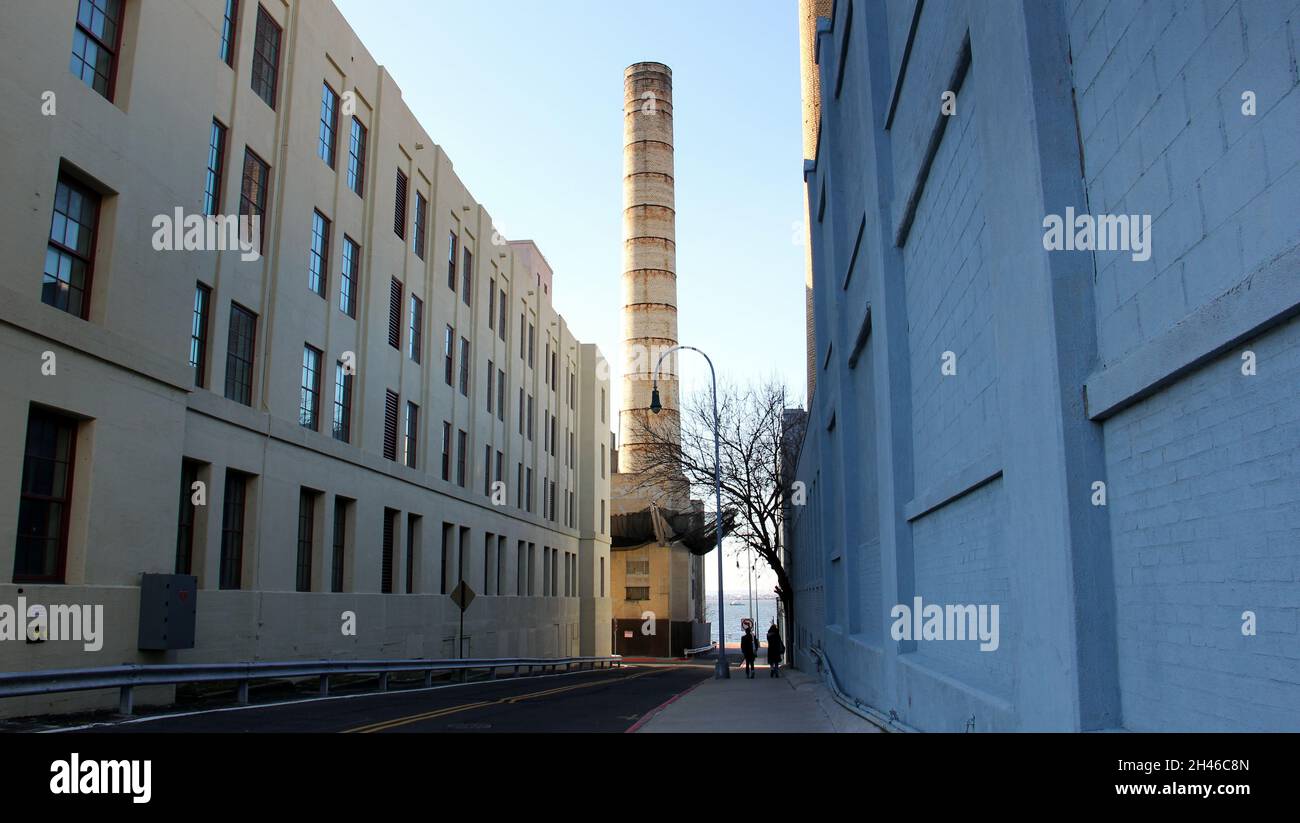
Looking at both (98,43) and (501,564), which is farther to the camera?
(501,564)

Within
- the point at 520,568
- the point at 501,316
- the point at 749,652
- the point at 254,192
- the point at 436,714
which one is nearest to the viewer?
the point at 436,714

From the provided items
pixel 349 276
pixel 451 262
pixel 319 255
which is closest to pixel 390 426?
pixel 349 276

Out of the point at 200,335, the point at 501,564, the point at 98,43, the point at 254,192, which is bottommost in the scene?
the point at 501,564

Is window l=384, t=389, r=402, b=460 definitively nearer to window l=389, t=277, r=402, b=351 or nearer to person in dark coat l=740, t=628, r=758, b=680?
window l=389, t=277, r=402, b=351

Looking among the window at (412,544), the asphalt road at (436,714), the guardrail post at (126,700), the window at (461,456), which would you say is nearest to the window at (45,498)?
the guardrail post at (126,700)

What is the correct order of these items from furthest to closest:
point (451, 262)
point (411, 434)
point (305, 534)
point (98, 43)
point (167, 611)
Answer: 1. point (451, 262)
2. point (411, 434)
3. point (305, 534)
4. point (167, 611)
5. point (98, 43)

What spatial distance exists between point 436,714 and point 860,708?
623 centimetres

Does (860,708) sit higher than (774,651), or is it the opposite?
(860,708)

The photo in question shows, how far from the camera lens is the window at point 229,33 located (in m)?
18.9

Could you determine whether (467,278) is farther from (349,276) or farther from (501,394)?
(349,276)

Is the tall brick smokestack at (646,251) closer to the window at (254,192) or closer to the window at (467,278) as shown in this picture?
the window at (467,278)

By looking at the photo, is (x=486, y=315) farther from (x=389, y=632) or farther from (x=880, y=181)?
(x=880, y=181)

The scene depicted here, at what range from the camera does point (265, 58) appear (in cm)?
2059
